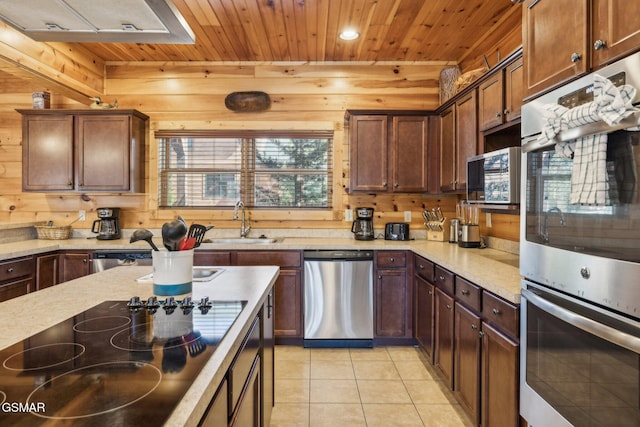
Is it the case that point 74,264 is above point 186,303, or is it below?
below

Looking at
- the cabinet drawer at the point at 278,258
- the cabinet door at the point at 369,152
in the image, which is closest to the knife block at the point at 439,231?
the cabinet door at the point at 369,152

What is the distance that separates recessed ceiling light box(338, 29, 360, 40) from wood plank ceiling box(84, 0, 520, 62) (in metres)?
0.06

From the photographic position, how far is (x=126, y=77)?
4.08m

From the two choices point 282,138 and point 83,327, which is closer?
point 83,327

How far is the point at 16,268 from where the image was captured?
2.99m

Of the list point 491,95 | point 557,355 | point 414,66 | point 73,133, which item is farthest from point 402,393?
point 73,133

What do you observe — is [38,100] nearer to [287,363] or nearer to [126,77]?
[126,77]

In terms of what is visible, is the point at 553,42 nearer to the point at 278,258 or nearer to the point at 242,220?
the point at 278,258

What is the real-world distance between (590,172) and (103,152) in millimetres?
3888

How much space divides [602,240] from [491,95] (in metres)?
1.71

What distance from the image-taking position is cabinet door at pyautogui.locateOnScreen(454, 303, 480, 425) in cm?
206

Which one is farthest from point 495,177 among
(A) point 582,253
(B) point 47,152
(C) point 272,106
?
(B) point 47,152

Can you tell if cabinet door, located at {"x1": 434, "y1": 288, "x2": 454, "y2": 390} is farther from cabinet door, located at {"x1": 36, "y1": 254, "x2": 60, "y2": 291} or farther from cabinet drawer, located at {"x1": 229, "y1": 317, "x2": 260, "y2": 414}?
cabinet door, located at {"x1": 36, "y1": 254, "x2": 60, "y2": 291}

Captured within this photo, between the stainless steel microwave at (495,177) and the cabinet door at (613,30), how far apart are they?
895 millimetres
